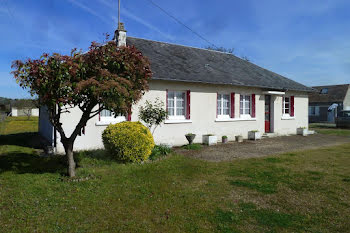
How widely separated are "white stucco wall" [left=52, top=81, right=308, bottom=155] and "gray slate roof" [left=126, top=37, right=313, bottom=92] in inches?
17.2

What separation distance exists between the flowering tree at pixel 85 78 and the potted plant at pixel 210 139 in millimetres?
6644

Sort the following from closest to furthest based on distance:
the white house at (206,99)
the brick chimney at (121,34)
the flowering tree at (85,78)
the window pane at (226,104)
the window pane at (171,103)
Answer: the flowering tree at (85,78), the white house at (206,99), the brick chimney at (121,34), the window pane at (171,103), the window pane at (226,104)

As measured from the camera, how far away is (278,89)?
16.0 m

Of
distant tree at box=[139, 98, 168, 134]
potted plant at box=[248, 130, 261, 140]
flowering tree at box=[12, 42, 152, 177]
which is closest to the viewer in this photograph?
flowering tree at box=[12, 42, 152, 177]

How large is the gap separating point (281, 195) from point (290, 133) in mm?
13547

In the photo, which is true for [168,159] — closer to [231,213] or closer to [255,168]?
[255,168]

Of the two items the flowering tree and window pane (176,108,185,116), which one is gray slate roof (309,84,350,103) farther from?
the flowering tree

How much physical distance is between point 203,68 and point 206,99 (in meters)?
2.30

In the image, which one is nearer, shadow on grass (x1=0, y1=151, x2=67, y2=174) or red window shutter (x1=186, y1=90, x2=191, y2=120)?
shadow on grass (x1=0, y1=151, x2=67, y2=174)

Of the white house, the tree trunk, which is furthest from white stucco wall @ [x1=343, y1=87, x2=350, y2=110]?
the tree trunk

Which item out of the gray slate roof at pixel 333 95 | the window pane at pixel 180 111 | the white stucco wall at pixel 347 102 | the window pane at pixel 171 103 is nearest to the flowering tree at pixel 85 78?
the window pane at pixel 171 103

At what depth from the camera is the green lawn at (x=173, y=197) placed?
13.2ft

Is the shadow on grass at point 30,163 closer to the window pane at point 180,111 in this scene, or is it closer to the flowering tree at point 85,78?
the flowering tree at point 85,78

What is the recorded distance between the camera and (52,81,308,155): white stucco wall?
9930mm
